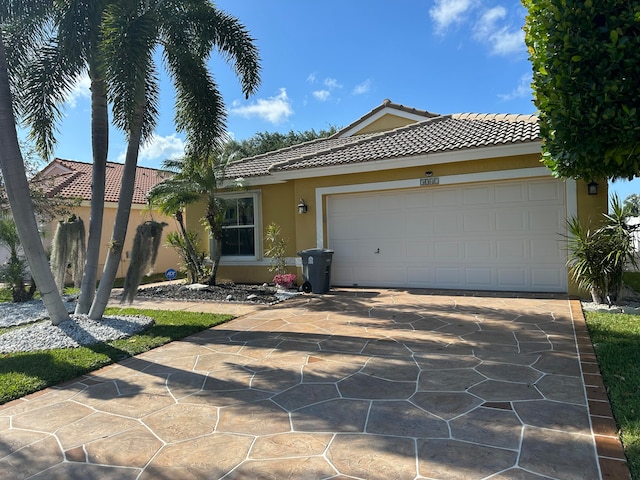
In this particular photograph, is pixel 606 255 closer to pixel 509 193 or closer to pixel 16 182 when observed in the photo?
pixel 509 193

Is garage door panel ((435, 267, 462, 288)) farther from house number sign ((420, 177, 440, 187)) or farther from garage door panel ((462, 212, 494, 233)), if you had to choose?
house number sign ((420, 177, 440, 187))

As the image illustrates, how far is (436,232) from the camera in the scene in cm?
1101

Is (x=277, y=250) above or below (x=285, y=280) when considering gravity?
above

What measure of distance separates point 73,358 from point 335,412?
4124 mm

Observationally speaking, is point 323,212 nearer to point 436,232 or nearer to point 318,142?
point 436,232

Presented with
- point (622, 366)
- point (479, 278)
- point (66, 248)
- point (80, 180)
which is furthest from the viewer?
point (80, 180)

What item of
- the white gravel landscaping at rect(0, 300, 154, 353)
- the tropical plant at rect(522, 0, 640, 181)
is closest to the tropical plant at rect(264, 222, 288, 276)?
the white gravel landscaping at rect(0, 300, 154, 353)

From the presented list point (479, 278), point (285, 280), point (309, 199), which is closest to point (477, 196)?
point (479, 278)

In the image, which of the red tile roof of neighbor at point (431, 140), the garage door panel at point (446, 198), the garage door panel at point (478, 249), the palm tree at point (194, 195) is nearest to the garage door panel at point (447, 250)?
the garage door panel at point (478, 249)

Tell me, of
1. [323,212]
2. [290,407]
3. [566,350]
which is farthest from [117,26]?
[566,350]

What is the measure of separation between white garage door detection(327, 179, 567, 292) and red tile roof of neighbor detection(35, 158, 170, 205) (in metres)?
6.70

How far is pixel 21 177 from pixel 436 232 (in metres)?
9.02

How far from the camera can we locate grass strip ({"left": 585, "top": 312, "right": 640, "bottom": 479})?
3.31m

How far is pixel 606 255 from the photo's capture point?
25.9 ft
